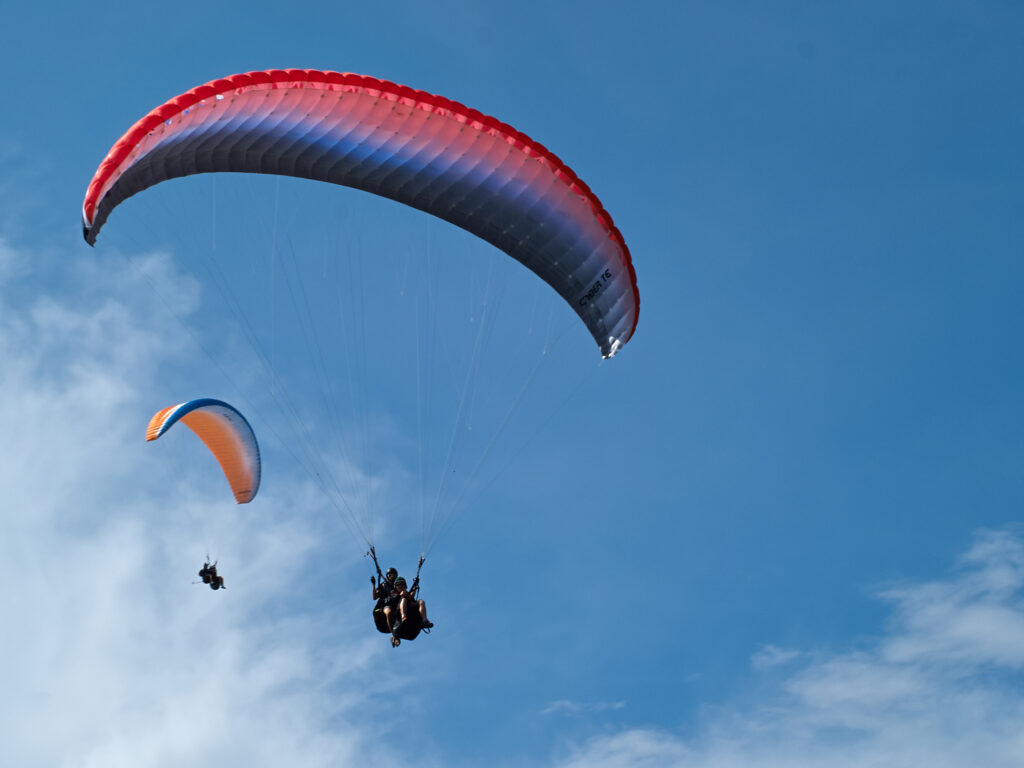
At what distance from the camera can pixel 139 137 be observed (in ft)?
73.0

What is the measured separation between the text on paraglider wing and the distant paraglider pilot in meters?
16.2

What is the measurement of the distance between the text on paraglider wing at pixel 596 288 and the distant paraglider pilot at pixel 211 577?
53.3 ft

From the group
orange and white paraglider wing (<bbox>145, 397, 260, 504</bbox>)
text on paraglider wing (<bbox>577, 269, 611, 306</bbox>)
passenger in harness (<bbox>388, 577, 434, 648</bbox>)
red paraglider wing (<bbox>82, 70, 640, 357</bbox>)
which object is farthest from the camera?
orange and white paraglider wing (<bbox>145, 397, 260, 504</bbox>)

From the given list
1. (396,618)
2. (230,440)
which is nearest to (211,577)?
(230,440)

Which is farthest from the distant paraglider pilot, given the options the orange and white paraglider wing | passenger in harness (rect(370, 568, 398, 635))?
passenger in harness (rect(370, 568, 398, 635))

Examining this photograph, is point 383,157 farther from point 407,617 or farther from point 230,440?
point 230,440

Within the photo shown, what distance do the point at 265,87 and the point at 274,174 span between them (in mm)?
1798

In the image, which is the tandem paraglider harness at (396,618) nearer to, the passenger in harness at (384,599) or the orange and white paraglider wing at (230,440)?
the passenger in harness at (384,599)

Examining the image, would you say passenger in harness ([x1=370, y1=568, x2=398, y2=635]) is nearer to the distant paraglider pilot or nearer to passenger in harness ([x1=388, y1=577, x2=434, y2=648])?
passenger in harness ([x1=388, y1=577, x2=434, y2=648])

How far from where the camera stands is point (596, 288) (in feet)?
82.0

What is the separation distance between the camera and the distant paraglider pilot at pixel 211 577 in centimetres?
3700

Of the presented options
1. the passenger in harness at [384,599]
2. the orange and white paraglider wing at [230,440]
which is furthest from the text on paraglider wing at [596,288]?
the orange and white paraglider wing at [230,440]

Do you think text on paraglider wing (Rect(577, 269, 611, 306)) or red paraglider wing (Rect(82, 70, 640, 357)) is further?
text on paraglider wing (Rect(577, 269, 611, 306))

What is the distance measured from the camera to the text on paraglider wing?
982 inches
